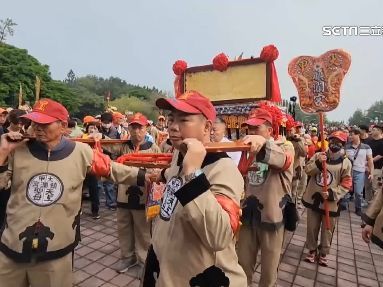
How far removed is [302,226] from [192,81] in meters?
4.75

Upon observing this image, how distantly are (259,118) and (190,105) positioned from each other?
1.63 metres

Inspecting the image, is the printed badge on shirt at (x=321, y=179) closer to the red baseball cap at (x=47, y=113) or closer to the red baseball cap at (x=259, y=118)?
the red baseball cap at (x=259, y=118)

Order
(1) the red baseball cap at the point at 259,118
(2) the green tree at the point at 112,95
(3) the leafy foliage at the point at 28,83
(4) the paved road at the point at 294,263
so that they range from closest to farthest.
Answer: (1) the red baseball cap at the point at 259,118
(4) the paved road at the point at 294,263
(3) the leafy foliage at the point at 28,83
(2) the green tree at the point at 112,95

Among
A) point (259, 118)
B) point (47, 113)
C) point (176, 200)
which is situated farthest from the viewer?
point (259, 118)

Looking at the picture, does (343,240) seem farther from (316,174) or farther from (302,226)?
(316,174)

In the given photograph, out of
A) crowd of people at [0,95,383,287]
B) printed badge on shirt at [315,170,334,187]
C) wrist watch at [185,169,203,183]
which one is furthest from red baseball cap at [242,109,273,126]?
printed badge on shirt at [315,170,334,187]

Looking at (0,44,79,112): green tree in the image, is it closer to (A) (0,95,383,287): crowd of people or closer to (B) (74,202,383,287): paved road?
(B) (74,202,383,287): paved road

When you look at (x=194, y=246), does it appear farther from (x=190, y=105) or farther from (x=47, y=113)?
(x=47, y=113)

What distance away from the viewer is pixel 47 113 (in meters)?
2.55

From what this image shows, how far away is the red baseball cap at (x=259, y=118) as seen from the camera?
312 cm

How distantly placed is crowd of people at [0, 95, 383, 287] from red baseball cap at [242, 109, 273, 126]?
0.4 inches

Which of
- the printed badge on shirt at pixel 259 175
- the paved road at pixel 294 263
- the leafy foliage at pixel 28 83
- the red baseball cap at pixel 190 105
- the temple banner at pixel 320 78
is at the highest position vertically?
the leafy foliage at pixel 28 83

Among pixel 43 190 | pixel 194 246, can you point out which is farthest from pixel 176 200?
pixel 43 190

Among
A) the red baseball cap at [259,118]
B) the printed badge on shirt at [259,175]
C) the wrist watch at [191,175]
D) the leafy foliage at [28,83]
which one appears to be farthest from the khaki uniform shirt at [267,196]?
the leafy foliage at [28,83]
